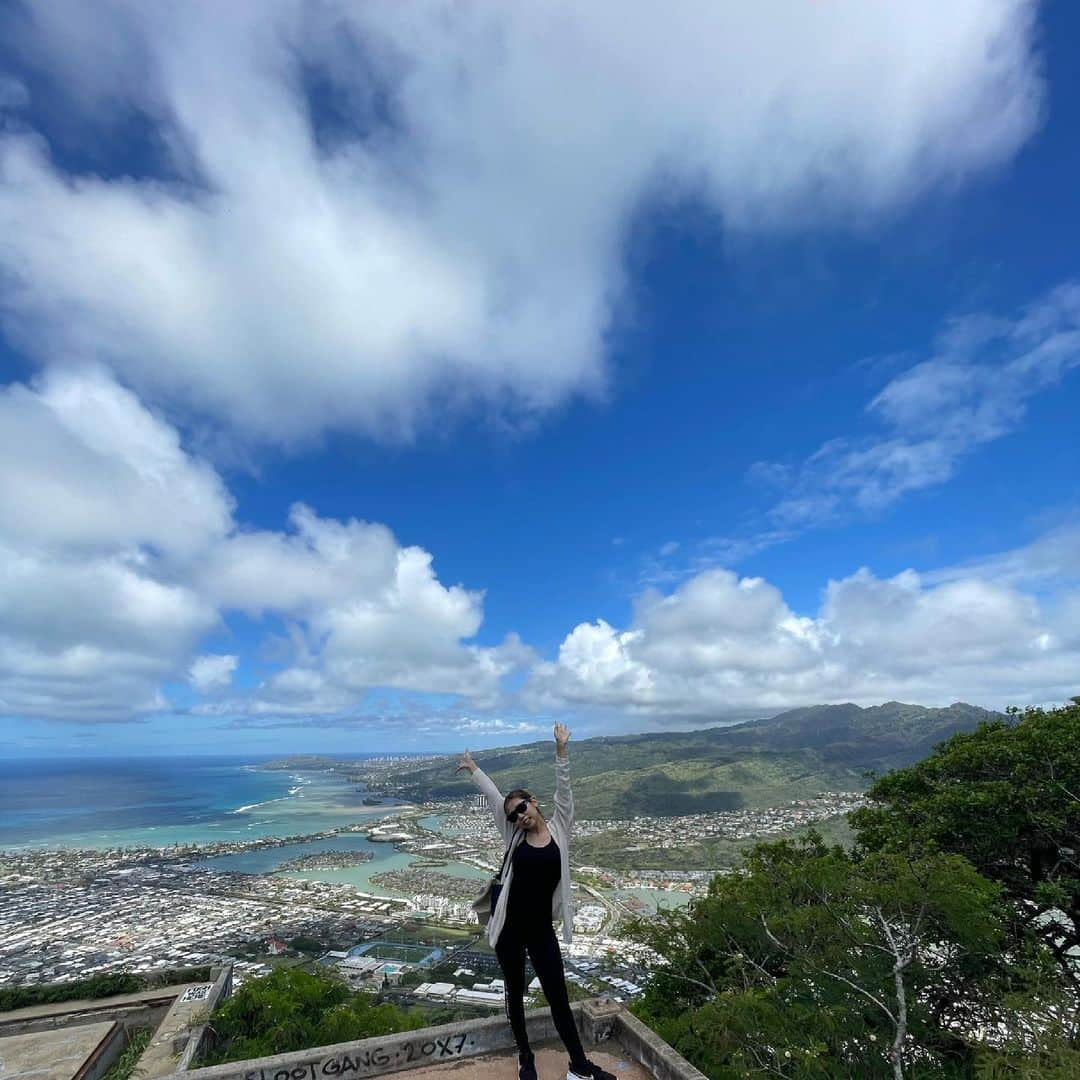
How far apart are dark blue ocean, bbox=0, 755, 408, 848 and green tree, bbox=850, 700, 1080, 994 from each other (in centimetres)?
9277

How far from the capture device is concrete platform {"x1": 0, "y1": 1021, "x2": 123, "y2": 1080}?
1370 centimetres

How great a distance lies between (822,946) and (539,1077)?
6727 mm

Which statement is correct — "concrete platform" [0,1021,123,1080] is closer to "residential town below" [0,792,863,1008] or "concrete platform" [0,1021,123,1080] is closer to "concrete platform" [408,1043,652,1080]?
"residential town below" [0,792,863,1008]

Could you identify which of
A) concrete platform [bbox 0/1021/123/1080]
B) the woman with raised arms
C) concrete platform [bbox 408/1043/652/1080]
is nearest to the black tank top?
the woman with raised arms

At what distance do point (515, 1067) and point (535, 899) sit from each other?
4.86 feet

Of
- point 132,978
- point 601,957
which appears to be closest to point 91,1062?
point 132,978

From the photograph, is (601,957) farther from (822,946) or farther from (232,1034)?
(822,946)

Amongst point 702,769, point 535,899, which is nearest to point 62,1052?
point 535,899

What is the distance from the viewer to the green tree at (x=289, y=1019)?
43.2 feet

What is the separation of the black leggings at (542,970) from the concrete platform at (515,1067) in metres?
0.44

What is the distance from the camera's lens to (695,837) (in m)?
76.5

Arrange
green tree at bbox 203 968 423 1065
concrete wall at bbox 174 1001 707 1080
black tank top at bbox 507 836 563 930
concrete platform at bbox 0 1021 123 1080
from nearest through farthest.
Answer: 1. black tank top at bbox 507 836 563 930
2. concrete wall at bbox 174 1001 707 1080
3. green tree at bbox 203 968 423 1065
4. concrete platform at bbox 0 1021 123 1080

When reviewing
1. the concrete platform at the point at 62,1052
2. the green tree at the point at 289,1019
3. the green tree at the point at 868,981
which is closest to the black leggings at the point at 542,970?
the green tree at the point at 868,981

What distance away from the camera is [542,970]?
3.30 meters
